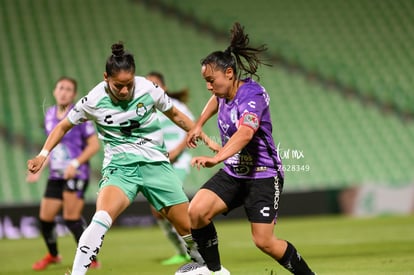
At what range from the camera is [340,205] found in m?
18.5

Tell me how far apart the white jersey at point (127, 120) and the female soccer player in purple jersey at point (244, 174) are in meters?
0.38

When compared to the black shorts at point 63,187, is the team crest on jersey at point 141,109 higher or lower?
higher

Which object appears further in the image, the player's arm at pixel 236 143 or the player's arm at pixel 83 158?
the player's arm at pixel 83 158

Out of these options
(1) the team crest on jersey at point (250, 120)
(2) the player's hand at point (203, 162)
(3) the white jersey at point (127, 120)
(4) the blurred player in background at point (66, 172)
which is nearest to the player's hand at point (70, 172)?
(4) the blurred player in background at point (66, 172)

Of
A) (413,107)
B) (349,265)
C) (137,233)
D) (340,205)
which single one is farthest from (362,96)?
(349,265)

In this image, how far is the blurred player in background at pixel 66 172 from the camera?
9.77 m

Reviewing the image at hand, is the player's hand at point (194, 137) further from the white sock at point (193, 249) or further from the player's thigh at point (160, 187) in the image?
the white sock at point (193, 249)

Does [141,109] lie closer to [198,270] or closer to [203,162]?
[203,162]

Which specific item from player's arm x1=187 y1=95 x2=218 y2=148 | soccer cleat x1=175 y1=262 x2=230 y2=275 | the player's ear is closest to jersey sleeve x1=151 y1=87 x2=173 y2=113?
player's arm x1=187 y1=95 x2=218 y2=148

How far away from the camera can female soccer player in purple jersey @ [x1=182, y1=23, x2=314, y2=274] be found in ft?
21.7

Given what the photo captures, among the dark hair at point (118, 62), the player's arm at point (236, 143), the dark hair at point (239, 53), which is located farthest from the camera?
the dark hair at point (239, 53)

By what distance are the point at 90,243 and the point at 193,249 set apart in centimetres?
124

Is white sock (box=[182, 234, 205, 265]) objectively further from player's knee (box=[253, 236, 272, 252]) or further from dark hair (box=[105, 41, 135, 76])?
dark hair (box=[105, 41, 135, 76])

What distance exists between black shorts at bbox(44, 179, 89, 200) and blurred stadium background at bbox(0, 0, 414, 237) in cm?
759
